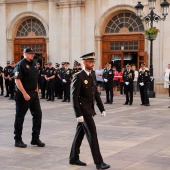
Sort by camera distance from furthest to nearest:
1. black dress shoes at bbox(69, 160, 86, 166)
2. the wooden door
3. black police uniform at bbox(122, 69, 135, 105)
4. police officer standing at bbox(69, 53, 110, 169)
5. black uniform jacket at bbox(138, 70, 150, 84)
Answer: the wooden door → black police uniform at bbox(122, 69, 135, 105) → black uniform jacket at bbox(138, 70, 150, 84) → black dress shoes at bbox(69, 160, 86, 166) → police officer standing at bbox(69, 53, 110, 169)

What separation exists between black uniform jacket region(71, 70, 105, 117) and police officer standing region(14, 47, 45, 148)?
178 centimetres

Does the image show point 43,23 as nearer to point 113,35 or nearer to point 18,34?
point 18,34

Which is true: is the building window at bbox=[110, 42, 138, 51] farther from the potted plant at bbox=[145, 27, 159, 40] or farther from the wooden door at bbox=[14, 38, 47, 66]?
the wooden door at bbox=[14, 38, 47, 66]

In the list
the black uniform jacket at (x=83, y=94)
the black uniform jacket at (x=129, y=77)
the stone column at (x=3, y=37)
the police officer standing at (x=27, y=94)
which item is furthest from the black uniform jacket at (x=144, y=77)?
the stone column at (x=3, y=37)

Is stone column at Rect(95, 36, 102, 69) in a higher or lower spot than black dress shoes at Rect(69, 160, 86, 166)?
higher

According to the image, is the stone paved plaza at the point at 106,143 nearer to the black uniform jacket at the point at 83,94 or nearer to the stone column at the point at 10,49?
the black uniform jacket at the point at 83,94

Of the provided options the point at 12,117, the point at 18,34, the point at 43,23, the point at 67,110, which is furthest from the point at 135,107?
the point at 18,34

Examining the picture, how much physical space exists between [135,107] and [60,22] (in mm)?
11443

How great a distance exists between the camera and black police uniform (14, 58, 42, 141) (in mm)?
8539

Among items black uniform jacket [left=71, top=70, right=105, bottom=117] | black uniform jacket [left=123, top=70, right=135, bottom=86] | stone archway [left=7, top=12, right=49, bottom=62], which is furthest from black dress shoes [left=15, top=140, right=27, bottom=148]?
stone archway [left=7, top=12, right=49, bottom=62]

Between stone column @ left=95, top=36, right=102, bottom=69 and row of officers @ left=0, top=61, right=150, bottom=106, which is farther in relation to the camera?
stone column @ left=95, top=36, right=102, bottom=69

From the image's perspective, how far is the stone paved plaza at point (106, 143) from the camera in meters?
7.23

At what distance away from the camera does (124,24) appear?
25328 mm

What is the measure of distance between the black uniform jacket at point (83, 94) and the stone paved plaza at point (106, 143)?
967mm
